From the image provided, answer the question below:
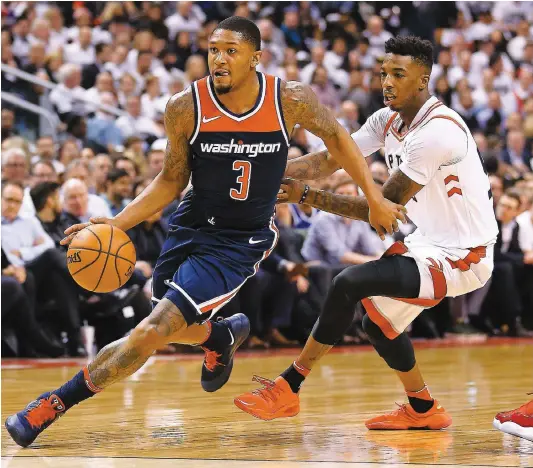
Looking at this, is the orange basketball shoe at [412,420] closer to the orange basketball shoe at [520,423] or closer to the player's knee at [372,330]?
the player's knee at [372,330]

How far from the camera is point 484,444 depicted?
5.36m

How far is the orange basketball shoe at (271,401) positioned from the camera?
5898mm

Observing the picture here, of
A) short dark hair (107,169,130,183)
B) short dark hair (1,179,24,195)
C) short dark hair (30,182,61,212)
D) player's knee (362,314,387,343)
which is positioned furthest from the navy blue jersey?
short dark hair (107,169,130,183)

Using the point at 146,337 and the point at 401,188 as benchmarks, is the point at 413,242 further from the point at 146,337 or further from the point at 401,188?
the point at 146,337

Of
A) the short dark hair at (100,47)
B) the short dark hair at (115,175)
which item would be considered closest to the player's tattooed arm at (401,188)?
the short dark hair at (115,175)

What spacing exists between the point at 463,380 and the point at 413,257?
2856 mm

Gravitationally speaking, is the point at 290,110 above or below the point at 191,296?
above

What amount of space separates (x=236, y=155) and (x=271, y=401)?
50.5 inches

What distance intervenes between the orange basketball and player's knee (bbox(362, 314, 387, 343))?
4.14 feet

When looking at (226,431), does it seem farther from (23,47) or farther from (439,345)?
(23,47)

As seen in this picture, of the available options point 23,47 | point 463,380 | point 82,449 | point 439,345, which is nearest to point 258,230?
point 82,449

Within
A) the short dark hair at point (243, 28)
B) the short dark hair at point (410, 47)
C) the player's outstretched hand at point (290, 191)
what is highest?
the short dark hair at point (243, 28)

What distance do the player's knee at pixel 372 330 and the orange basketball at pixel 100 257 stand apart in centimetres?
126

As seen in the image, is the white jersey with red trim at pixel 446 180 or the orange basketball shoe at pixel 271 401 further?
the orange basketball shoe at pixel 271 401
